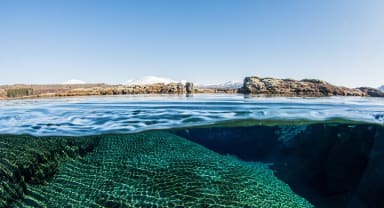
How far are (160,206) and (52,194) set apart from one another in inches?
103

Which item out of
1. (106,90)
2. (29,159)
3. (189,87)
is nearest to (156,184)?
(29,159)

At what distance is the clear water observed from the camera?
631cm

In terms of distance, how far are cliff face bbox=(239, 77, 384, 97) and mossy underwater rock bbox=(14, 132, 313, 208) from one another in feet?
73.0

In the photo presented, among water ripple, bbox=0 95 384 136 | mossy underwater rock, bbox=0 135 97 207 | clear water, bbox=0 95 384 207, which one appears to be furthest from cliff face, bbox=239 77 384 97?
mossy underwater rock, bbox=0 135 97 207

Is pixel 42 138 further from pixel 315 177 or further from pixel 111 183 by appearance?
pixel 315 177

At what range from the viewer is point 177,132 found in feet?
41.8

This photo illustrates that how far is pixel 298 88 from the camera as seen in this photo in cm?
2861

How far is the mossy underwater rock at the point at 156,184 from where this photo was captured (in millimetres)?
5934

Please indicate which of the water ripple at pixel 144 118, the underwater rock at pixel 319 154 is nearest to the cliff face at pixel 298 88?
the underwater rock at pixel 319 154

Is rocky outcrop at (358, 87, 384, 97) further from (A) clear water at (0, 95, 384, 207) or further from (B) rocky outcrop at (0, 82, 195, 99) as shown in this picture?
(B) rocky outcrop at (0, 82, 195, 99)

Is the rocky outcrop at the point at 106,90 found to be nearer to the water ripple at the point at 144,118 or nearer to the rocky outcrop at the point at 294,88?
the rocky outcrop at the point at 294,88

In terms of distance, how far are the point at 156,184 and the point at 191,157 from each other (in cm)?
189

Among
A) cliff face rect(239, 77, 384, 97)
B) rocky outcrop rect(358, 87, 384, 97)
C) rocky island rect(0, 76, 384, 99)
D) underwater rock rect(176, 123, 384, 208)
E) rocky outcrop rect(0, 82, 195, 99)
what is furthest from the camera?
cliff face rect(239, 77, 384, 97)

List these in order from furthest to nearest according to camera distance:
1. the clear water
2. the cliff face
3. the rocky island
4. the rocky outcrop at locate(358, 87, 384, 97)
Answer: the cliff face → the rocky island → the rocky outcrop at locate(358, 87, 384, 97) → the clear water
